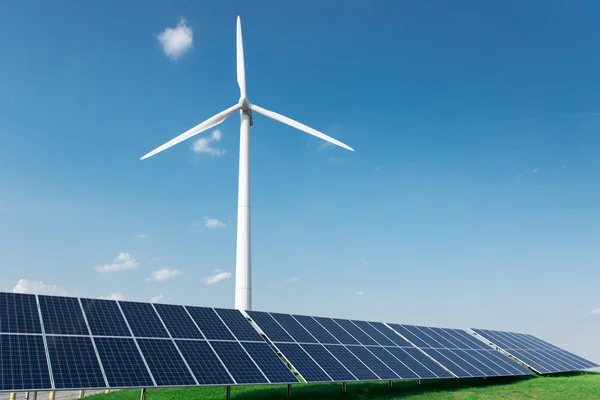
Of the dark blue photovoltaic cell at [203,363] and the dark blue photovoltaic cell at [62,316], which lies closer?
the dark blue photovoltaic cell at [62,316]

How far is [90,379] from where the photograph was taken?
18.0 m

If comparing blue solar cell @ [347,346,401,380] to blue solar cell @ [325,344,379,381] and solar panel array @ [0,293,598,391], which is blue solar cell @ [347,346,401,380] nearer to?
solar panel array @ [0,293,598,391]

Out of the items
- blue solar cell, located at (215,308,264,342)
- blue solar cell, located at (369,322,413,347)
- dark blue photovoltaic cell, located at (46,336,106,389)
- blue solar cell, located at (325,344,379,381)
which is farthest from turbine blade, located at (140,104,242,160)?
dark blue photovoltaic cell, located at (46,336,106,389)

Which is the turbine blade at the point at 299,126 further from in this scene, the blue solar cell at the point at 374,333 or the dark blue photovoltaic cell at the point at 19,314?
the dark blue photovoltaic cell at the point at 19,314

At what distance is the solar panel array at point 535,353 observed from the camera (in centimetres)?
4150

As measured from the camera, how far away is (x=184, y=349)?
22297mm

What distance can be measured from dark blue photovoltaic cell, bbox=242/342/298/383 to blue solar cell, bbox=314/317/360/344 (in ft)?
21.3

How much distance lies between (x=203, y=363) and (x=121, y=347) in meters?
3.56

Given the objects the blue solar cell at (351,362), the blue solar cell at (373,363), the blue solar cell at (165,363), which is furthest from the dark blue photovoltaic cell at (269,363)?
the blue solar cell at (373,363)

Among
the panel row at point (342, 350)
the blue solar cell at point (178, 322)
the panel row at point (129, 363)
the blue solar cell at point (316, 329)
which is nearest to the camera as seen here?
the panel row at point (129, 363)

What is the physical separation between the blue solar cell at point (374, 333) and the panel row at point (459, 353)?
8.79ft

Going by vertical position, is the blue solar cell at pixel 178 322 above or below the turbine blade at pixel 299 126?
below

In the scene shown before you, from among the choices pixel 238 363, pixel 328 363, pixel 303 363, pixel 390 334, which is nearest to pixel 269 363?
pixel 238 363

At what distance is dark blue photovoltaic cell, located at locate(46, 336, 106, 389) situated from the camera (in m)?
17.5
